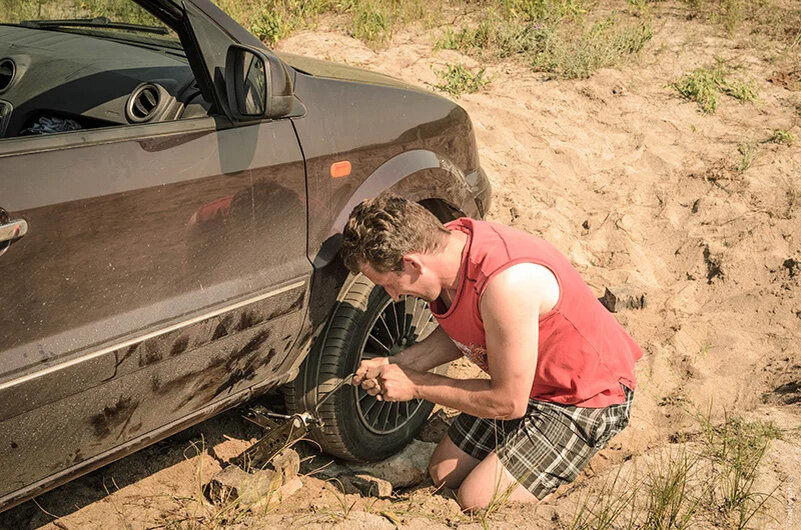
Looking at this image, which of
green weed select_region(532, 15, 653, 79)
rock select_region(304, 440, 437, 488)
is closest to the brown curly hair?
rock select_region(304, 440, 437, 488)

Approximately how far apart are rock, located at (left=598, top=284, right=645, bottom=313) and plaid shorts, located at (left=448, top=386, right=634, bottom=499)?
1414 mm

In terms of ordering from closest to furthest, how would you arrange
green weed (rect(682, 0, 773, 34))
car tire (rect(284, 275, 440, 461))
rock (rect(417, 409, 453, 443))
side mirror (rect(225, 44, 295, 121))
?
side mirror (rect(225, 44, 295, 121)) < car tire (rect(284, 275, 440, 461)) < rock (rect(417, 409, 453, 443)) < green weed (rect(682, 0, 773, 34))

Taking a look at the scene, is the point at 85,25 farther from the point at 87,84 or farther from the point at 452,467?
the point at 452,467

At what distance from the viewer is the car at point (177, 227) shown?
216 cm

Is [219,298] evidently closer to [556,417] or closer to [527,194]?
[556,417]

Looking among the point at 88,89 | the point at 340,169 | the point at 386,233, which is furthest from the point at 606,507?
the point at 88,89

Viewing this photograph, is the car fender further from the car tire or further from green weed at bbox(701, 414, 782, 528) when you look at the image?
green weed at bbox(701, 414, 782, 528)

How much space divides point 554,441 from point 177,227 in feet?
5.55

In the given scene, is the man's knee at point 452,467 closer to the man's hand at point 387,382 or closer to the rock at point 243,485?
the man's hand at point 387,382

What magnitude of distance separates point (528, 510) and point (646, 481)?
1.63 feet

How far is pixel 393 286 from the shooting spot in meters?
2.81

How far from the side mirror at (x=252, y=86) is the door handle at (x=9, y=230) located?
732 millimetres

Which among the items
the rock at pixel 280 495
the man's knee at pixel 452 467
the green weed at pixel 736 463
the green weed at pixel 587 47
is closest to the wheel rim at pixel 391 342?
the man's knee at pixel 452 467

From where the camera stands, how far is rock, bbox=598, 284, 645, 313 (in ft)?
15.1
